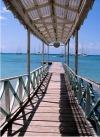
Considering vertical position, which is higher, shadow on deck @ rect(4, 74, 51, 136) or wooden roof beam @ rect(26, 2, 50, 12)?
wooden roof beam @ rect(26, 2, 50, 12)

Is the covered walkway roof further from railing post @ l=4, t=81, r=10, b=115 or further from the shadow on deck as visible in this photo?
the shadow on deck

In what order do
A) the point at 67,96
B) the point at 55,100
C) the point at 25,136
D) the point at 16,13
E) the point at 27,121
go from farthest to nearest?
the point at 67,96 → the point at 55,100 → the point at 16,13 → the point at 27,121 → the point at 25,136

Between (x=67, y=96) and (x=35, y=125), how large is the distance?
5.10 metres

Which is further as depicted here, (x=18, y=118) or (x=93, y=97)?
(x=18, y=118)

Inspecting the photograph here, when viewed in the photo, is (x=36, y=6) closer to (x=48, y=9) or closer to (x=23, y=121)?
(x=48, y=9)

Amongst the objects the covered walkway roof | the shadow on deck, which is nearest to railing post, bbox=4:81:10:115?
the shadow on deck

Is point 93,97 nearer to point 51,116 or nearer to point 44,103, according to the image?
point 51,116

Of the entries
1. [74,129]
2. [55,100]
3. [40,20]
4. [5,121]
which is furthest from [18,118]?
[40,20]

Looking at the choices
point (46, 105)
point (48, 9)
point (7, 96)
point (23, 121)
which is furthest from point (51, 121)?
point (48, 9)

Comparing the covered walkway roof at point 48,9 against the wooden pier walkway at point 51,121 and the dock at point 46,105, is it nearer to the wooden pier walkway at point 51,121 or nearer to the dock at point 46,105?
the dock at point 46,105

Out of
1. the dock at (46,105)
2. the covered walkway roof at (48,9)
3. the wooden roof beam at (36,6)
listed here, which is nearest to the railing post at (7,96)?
the dock at (46,105)

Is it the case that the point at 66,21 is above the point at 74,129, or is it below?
above

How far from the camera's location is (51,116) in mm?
7906

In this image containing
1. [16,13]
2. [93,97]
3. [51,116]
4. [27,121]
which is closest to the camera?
[93,97]
